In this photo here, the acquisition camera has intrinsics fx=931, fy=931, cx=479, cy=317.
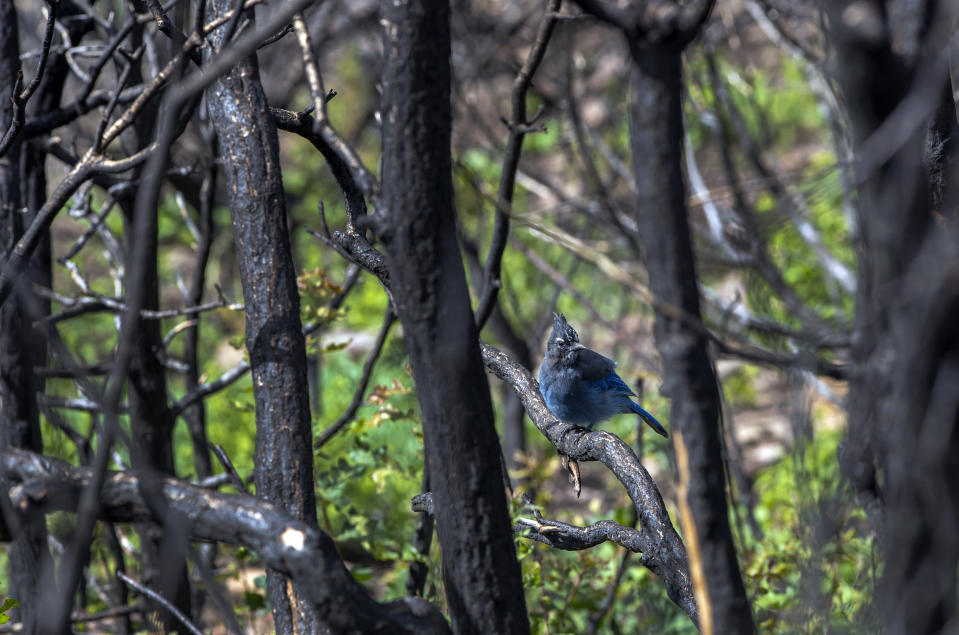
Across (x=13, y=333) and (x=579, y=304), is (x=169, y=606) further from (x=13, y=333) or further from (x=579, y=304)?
(x=579, y=304)

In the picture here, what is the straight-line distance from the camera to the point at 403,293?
1.68 meters

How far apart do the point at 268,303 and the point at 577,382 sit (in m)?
1.89

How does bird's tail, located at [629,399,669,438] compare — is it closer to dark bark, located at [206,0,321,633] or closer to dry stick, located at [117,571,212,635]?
dark bark, located at [206,0,321,633]

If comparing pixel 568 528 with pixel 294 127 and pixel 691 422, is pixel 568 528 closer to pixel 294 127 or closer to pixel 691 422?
pixel 691 422

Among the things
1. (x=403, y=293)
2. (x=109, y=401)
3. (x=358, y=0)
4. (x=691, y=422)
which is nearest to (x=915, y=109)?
(x=691, y=422)

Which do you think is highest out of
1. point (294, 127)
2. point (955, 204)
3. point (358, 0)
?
point (358, 0)

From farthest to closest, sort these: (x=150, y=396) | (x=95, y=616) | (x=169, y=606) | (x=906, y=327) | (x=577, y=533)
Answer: (x=150, y=396) → (x=95, y=616) → (x=577, y=533) → (x=169, y=606) → (x=906, y=327)

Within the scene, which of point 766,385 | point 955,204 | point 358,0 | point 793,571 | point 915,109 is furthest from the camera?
point 358,0

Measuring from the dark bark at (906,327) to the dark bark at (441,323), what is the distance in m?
0.66

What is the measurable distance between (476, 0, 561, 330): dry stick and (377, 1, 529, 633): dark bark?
3.56 feet

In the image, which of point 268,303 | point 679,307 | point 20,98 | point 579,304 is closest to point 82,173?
point 20,98

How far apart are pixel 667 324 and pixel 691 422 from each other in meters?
0.17

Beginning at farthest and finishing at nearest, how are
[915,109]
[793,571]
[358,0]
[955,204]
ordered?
[358,0] < [793,571] < [955,204] < [915,109]

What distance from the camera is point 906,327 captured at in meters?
1.33
